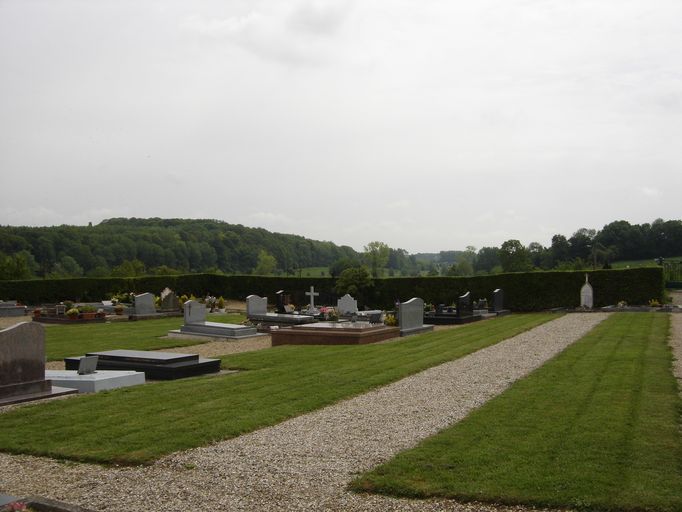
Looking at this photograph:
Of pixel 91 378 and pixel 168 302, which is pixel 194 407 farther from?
pixel 168 302

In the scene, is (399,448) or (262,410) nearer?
(399,448)

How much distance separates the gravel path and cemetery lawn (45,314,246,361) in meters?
10.3

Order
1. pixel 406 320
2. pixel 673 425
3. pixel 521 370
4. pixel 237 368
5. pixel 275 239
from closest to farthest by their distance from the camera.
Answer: pixel 673 425, pixel 521 370, pixel 237 368, pixel 406 320, pixel 275 239

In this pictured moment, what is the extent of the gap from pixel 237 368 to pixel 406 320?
30.1 ft

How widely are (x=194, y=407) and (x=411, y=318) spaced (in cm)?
1369

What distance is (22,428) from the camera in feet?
26.6

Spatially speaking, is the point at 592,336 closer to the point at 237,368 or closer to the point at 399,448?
the point at 237,368

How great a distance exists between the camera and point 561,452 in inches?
263

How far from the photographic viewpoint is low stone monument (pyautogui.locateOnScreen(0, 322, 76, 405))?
385 inches

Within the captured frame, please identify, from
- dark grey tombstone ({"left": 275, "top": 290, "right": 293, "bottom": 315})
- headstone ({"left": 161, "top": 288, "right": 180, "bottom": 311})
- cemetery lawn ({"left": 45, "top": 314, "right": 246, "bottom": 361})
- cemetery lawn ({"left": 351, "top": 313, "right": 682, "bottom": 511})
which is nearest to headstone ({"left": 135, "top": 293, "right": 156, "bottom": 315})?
cemetery lawn ({"left": 45, "top": 314, "right": 246, "bottom": 361})

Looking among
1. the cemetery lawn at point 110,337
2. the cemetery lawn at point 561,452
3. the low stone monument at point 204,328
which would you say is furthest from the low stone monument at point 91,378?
the low stone monument at point 204,328

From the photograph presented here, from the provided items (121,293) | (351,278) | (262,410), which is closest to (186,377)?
(262,410)

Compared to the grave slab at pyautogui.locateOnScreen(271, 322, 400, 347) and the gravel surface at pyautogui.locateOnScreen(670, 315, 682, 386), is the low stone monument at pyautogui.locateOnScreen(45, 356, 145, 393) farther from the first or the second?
the gravel surface at pyautogui.locateOnScreen(670, 315, 682, 386)

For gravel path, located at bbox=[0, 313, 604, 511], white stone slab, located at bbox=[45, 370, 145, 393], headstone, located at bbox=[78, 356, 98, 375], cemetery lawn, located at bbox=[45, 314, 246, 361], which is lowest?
gravel path, located at bbox=[0, 313, 604, 511]
